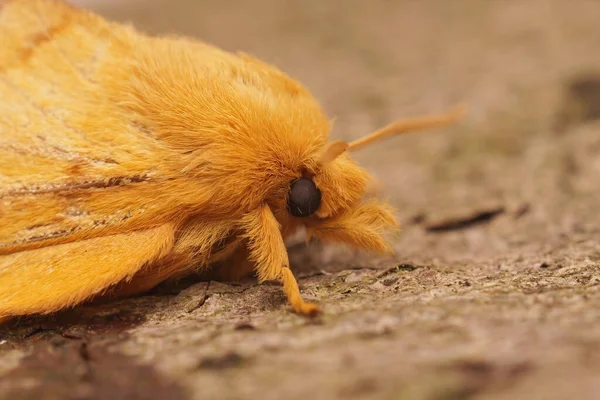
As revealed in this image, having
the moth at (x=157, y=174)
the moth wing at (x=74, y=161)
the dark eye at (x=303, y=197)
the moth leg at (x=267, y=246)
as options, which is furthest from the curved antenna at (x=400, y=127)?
the moth wing at (x=74, y=161)

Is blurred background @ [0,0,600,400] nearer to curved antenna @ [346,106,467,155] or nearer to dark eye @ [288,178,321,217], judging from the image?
dark eye @ [288,178,321,217]

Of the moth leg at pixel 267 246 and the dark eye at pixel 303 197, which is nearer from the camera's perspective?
the moth leg at pixel 267 246

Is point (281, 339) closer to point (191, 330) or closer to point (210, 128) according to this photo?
point (191, 330)

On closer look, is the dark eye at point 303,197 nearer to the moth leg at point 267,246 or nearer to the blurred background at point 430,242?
the moth leg at point 267,246

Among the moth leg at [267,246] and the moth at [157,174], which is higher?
the moth at [157,174]

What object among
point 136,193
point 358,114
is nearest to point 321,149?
point 136,193
